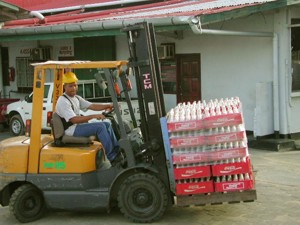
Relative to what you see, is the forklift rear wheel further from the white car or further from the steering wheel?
the steering wheel

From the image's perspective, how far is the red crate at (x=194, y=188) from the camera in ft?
19.6

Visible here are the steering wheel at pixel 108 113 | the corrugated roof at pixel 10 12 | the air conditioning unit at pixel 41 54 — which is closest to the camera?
the steering wheel at pixel 108 113

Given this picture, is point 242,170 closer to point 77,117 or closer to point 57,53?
point 77,117

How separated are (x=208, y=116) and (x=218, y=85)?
7.59 meters

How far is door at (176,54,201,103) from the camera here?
1396 cm

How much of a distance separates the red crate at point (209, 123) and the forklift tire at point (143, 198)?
73 cm

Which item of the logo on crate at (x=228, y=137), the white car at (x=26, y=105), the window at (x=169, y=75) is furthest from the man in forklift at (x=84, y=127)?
the window at (x=169, y=75)

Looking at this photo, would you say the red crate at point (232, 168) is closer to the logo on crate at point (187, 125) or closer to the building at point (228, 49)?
the logo on crate at point (187, 125)

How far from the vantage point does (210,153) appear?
5934mm

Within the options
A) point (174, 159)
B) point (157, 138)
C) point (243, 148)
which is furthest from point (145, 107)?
point (243, 148)

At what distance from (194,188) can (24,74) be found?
14.7 metres

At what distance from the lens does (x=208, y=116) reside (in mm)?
5918

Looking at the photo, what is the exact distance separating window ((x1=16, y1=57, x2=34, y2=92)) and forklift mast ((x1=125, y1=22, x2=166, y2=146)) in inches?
531

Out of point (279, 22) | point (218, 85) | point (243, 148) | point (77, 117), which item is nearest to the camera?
point (243, 148)
